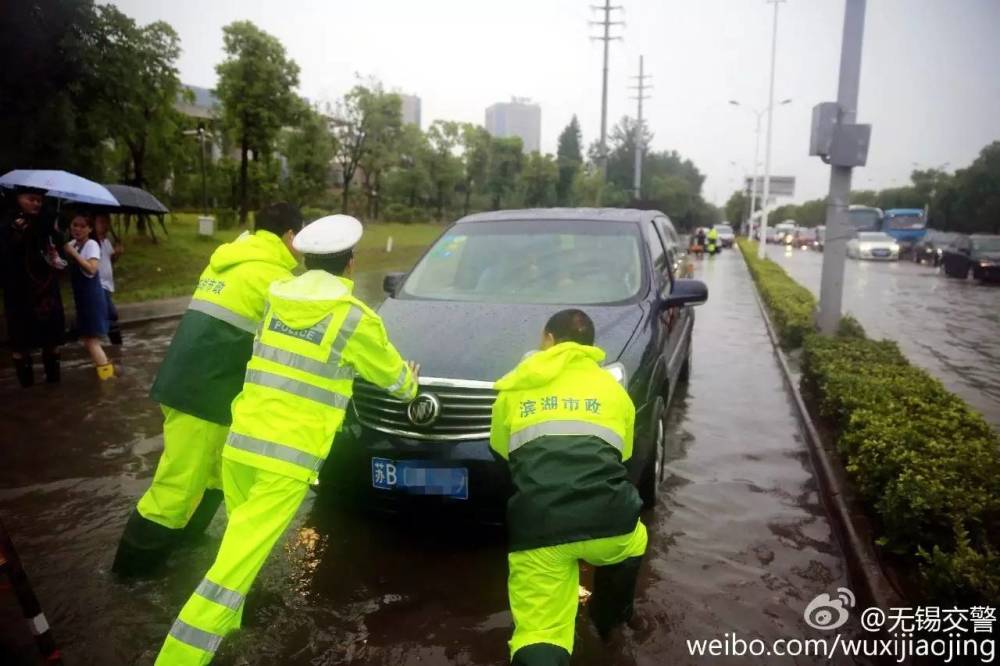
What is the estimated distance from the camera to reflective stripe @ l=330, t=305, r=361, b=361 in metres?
2.86

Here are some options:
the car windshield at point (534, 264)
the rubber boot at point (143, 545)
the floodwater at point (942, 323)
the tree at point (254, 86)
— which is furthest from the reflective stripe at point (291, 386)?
the tree at point (254, 86)

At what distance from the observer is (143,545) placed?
3432mm

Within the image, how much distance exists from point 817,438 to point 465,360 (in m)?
3.54

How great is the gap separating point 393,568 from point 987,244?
2886cm

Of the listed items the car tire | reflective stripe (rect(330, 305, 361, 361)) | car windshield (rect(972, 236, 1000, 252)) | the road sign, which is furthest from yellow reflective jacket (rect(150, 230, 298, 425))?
the road sign

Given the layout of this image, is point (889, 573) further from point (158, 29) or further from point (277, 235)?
point (158, 29)

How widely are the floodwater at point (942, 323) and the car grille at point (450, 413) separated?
5529 millimetres

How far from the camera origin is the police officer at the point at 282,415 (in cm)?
263

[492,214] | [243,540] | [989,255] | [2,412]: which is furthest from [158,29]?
[989,255]

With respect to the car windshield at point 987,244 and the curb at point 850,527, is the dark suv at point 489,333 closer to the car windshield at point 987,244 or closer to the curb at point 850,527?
the curb at point 850,527

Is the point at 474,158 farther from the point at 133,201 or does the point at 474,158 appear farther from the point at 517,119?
the point at 517,119

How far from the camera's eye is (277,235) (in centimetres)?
342

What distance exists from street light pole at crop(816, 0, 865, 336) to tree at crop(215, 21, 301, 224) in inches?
929

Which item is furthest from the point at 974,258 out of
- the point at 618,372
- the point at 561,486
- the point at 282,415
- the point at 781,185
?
the point at 781,185
